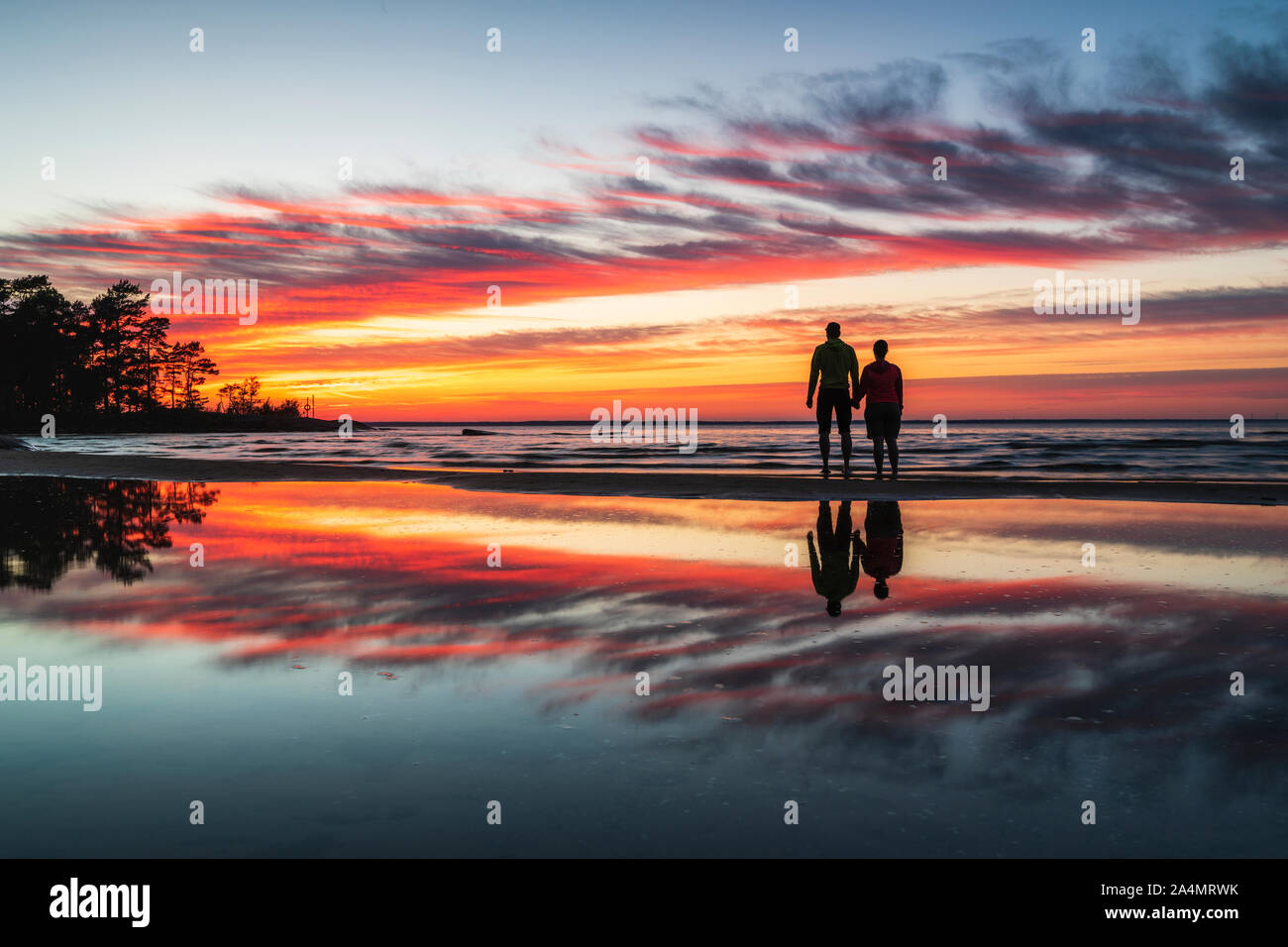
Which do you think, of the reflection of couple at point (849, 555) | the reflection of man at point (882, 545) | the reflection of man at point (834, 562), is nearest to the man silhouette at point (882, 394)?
the reflection of man at point (882, 545)

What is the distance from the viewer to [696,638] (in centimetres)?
504

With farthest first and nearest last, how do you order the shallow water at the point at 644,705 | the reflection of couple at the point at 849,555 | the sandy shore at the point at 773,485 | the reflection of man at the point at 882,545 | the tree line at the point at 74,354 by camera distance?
1. the tree line at the point at 74,354
2. the sandy shore at the point at 773,485
3. the reflection of man at the point at 882,545
4. the reflection of couple at the point at 849,555
5. the shallow water at the point at 644,705

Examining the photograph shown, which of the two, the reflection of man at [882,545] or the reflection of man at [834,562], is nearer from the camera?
the reflection of man at [834,562]

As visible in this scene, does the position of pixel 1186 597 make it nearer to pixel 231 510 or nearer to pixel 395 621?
pixel 395 621

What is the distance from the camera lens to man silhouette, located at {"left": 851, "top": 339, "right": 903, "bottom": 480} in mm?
16328

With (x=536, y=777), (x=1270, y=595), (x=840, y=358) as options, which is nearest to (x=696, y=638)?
(x=536, y=777)

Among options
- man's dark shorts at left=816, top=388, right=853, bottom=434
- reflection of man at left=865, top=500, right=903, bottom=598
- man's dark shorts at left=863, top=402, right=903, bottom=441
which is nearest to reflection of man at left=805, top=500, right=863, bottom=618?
reflection of man at left=865, top=500, right=903, bottom=598

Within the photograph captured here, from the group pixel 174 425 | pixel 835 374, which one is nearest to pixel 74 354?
pixel 174 425

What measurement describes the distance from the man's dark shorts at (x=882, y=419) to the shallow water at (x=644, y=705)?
8174 mm

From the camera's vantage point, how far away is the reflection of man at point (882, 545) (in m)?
7.12

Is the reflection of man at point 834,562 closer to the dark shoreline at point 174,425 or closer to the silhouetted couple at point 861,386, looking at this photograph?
the silhouetted couple at point 861,386

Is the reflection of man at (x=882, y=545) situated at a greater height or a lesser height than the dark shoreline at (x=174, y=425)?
lesser

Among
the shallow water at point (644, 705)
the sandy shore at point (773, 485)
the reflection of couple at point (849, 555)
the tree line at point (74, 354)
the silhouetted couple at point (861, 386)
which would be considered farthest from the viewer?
the tree line at point (74, 354)
